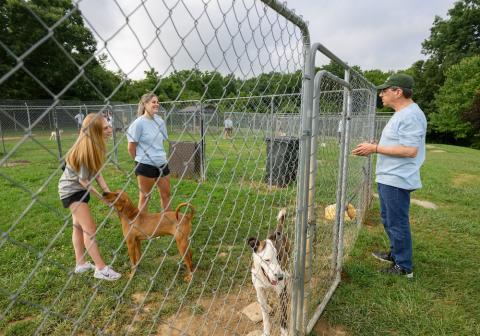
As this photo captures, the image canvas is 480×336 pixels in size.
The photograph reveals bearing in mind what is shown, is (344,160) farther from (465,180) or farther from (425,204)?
(465,180)

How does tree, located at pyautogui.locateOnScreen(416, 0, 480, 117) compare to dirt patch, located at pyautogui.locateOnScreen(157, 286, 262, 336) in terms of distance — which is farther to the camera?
tree, located at pyautogui.locateOnScreen(416, 0, 480, 117)

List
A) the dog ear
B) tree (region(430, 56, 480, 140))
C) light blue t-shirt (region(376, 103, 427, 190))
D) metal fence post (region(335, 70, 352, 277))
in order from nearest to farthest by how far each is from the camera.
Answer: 1. the dog ear
2. metal fence post (region(335, 70, 352, 277))
3. light blue t-shirt (region(376, 103, 427, 190))
4. tree (region(430, 56, 480, 140))

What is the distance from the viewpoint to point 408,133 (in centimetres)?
286

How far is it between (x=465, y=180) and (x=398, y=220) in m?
7.59

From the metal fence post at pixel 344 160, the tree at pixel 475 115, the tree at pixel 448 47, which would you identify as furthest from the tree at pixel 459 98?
the metal fence post at pixel 344 160

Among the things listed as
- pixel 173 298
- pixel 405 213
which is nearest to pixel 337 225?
pixel 405 213

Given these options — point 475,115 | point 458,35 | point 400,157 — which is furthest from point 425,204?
point 458,35

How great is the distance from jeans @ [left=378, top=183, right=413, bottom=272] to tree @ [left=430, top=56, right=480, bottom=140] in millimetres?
32427

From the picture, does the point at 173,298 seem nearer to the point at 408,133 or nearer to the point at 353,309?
the point at 353,309

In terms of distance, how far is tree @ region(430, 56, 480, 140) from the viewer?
95.2 feet

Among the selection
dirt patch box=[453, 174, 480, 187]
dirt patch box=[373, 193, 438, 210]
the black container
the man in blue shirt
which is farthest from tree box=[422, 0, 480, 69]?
the man in blue shirt

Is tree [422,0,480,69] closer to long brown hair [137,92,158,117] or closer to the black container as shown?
the black container

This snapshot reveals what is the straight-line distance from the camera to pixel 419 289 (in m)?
3.06

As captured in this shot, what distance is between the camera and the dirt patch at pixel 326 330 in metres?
2.48
